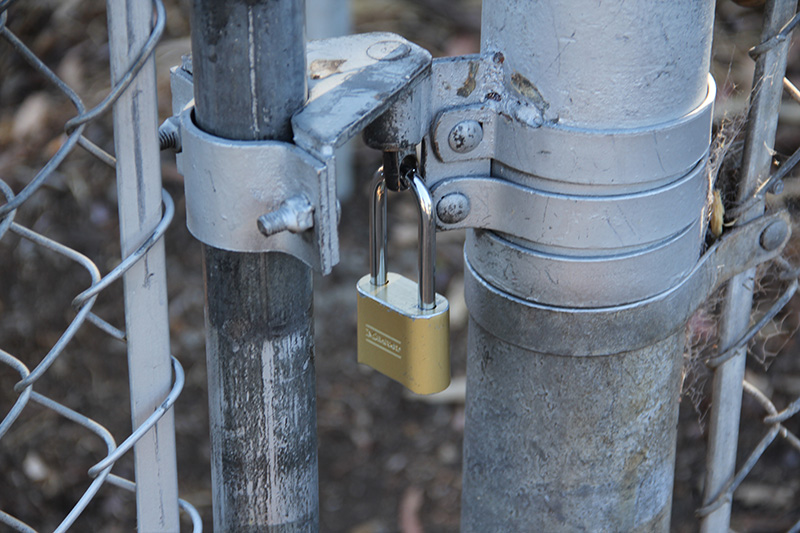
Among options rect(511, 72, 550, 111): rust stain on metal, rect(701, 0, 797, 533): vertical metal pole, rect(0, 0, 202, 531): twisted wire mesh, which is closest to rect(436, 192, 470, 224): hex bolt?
rect(511, 72, 550, 111): rust stain on metal

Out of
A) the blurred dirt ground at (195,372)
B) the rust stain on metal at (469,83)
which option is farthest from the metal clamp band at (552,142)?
the blurred dirt ground at (195,372)

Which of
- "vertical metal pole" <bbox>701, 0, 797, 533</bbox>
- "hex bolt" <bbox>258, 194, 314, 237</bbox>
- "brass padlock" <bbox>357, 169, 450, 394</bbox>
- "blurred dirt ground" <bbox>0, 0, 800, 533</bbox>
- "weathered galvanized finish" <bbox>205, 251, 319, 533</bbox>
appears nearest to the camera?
"hex bolt" <bbox>258, 194, 314, 237</bbox>

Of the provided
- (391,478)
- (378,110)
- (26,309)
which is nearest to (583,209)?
(378,110)

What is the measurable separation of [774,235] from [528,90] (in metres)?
0.41

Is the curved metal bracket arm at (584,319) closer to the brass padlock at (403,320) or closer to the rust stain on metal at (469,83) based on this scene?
the brass padlock at (403,320)

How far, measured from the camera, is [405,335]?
3.00ft

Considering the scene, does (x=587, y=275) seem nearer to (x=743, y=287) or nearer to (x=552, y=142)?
(x=552, y=142)

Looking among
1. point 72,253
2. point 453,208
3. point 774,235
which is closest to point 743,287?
point 774,235

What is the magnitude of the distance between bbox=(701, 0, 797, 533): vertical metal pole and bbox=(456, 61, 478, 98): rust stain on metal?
364 mm

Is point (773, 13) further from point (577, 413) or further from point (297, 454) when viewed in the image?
point (297, 454)

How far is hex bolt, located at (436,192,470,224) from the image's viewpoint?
2.81 ft

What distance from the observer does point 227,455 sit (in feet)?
2.81

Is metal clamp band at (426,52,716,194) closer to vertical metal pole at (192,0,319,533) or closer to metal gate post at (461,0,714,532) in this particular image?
metal gate post at (461,0,714,532)

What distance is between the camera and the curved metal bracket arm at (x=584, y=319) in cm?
87
